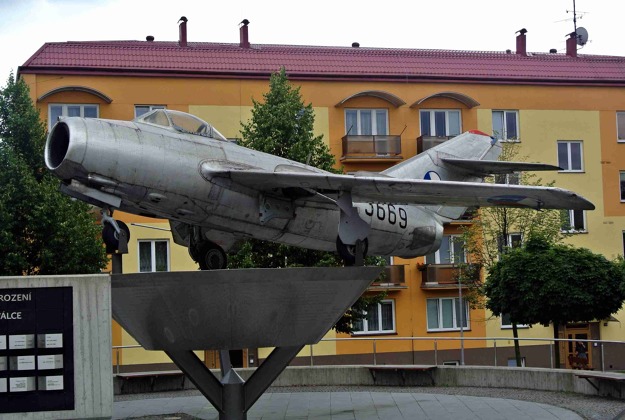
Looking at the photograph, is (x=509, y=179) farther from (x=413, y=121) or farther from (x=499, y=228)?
(x=413, y=121)

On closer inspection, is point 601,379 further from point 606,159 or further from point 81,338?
point 606,159

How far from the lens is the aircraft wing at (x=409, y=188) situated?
1889 cm

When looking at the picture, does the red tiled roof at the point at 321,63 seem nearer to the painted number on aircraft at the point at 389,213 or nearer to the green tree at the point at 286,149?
the green tree at the point at 286,149

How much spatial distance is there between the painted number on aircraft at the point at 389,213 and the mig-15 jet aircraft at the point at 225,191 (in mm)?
28

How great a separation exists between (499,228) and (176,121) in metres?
24.4

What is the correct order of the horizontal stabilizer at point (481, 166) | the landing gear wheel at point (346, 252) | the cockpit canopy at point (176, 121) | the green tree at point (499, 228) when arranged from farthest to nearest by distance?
the green tree at point (499, 228), the horizontal stabilizer at point (481, 166), the landing gear wheel at point (346, 252), the cockpit canopy at point (176, 121)

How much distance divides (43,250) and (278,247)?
7.79 metres

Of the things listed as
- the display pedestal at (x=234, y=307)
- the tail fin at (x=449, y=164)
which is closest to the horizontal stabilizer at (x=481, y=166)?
the tail fin at (x=449, y=164)

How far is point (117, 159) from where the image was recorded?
58.2 ft

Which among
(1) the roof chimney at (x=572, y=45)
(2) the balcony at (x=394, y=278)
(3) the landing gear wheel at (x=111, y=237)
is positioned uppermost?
(1) the roof chimney at (x=572, y=45)

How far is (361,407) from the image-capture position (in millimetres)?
23734

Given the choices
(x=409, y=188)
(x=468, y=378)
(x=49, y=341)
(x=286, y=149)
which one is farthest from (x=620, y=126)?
(x=49, y=341)

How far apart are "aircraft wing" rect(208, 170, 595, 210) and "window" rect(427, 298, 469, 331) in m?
25.1

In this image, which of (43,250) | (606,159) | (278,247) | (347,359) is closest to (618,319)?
(606,159)
